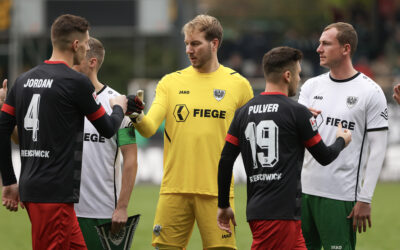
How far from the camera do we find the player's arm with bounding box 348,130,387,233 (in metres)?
6.49

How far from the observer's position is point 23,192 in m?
5.60

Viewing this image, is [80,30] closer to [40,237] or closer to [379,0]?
[40,237]

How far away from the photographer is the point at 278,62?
579 cm

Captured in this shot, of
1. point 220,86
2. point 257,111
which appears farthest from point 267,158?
point 220,86

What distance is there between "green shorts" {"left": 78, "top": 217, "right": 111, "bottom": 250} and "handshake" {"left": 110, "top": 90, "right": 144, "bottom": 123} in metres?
0.98

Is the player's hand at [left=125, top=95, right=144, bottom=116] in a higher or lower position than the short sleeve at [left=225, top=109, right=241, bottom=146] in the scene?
higher

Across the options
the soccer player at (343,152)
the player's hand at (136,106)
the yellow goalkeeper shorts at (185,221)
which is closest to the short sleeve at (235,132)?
the player's hand at (136,106)

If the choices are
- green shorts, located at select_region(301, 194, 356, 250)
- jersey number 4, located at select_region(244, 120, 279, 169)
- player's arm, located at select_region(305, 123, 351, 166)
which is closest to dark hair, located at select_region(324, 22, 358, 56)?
player's arm, located at select_region(305, 123, 351, 166)

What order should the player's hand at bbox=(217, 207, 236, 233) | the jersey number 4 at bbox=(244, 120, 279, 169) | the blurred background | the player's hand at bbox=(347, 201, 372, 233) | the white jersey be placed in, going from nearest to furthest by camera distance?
1. the jersey number 4 at bbox=(244, 120, 279, 169)
2. the player's hand at bbox=(217, 207, 236, 233)
3. the player's hand at bbox=(347, 201, 372, 233)
4. the white jersey
5. the blurred background

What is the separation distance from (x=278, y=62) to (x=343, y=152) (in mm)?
1326

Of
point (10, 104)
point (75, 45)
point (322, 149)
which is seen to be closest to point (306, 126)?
point (322, 149)

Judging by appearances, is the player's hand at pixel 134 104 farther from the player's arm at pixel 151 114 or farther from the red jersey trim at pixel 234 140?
the red jersey trim at pixel 234 140

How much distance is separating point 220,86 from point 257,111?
1053 millimetres

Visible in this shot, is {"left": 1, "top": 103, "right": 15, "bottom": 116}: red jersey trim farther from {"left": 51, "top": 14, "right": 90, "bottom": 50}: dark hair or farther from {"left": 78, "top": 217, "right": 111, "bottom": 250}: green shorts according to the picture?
{"left": 78, "top": 217, "right": 111, "bottom": 250}: green shorts
